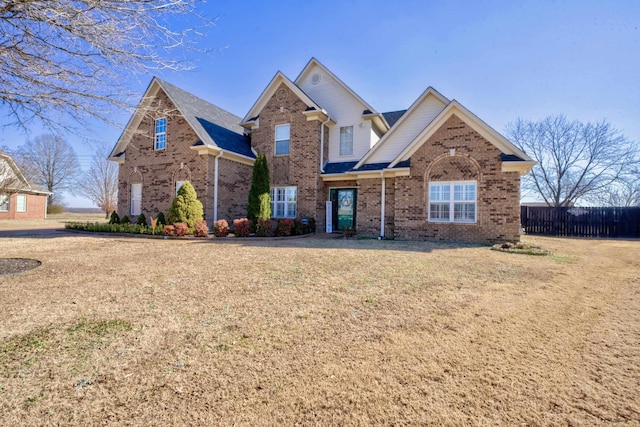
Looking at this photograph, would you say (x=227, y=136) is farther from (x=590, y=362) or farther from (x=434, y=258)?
(x=590, y=362)

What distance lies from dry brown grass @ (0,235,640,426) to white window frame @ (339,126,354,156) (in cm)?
1097

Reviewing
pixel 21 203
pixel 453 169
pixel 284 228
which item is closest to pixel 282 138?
pixel 284 228

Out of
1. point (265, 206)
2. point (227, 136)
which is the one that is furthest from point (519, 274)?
point (227, 136)

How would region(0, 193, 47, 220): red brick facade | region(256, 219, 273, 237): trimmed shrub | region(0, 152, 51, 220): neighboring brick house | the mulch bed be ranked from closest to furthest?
the mulch bed
region(256, 219, 273, 237): trimmed shrub
region(0, 152, 51, 220): neighboring brick house
region(0, 193, 47, 220): red brick facade

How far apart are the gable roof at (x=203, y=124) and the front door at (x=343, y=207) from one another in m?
5.29

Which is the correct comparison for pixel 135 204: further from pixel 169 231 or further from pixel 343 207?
pixel 343 207

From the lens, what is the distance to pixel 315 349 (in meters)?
2.94

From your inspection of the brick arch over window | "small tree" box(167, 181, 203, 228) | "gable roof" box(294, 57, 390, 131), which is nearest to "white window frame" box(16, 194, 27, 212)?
"small tree" box(167, 181, 203, 228)

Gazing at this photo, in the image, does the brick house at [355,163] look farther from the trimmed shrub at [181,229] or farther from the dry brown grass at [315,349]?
the dry brown grass at [315,349]

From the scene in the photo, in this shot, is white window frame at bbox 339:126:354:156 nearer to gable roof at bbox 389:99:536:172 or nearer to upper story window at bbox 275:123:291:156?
upper story window at bbox 275:123:291:156

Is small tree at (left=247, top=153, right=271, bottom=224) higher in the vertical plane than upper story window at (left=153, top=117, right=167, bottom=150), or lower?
lower

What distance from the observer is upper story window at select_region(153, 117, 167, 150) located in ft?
52.3

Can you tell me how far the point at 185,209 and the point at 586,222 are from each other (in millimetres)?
22481

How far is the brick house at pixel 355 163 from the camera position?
36.6ft
